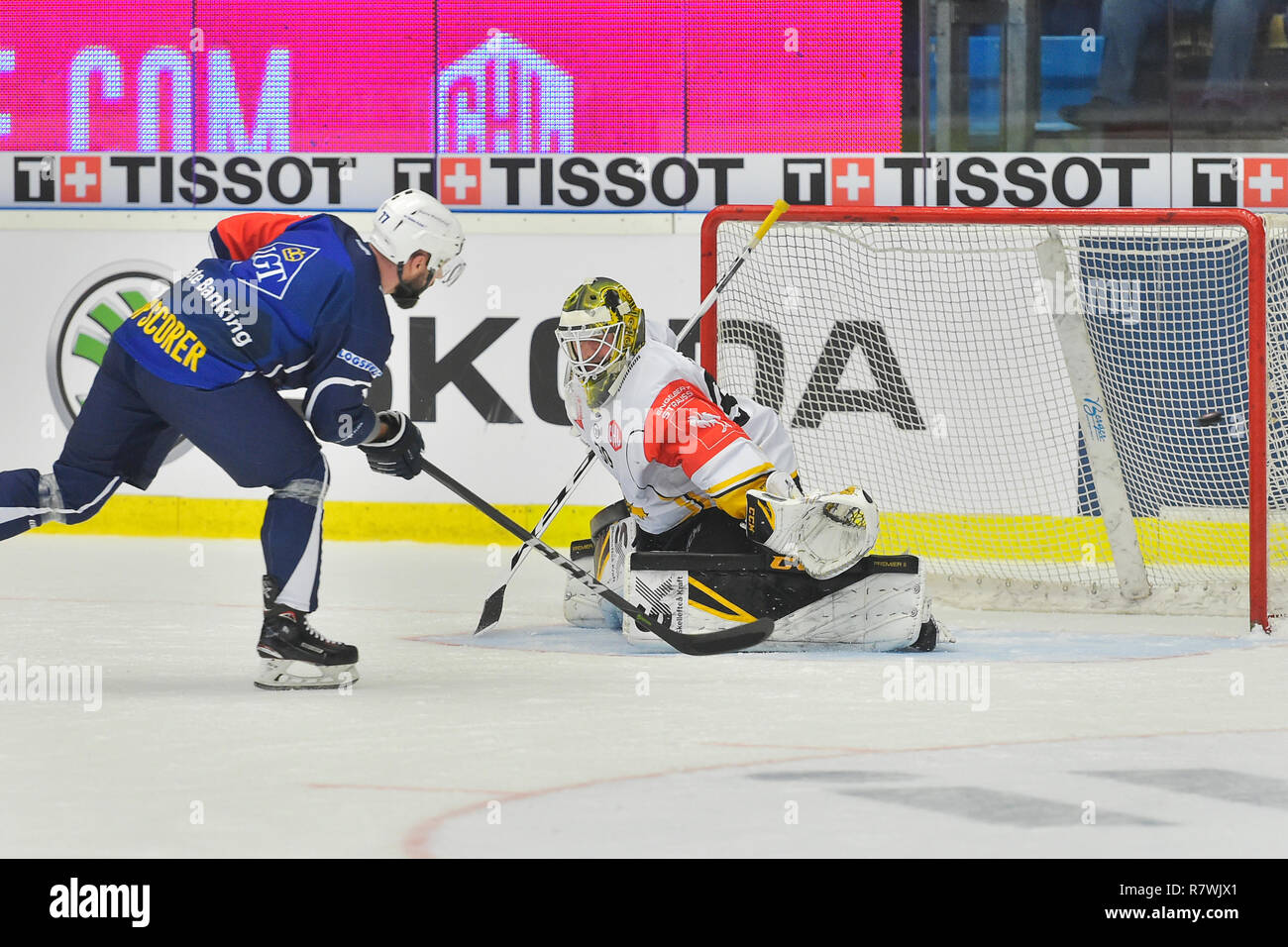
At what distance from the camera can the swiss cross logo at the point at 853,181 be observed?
22.1 feet

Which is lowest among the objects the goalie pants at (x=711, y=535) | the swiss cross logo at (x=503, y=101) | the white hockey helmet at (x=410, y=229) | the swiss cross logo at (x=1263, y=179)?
the goalie pants at (x=711, y=535)

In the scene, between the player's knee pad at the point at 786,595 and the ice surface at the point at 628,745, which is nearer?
the ice surface at the point at 628,745

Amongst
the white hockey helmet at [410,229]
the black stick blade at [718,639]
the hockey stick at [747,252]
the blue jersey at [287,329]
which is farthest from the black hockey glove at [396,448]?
the hockey stick at [747,252]

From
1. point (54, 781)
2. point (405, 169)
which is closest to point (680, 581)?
point (54, 781)

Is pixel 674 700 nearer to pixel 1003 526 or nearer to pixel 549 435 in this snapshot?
pixel 1003 526

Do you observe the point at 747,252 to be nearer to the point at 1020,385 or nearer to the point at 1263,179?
the point at 1020,385

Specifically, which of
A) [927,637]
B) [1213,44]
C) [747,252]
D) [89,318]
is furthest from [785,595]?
[89,318]

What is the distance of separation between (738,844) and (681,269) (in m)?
4.30

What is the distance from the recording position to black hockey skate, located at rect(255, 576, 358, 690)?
390 centimetres

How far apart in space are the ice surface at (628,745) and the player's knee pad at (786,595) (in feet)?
0.31

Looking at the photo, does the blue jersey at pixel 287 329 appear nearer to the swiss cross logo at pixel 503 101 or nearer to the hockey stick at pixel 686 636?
the hockey stick at pixel 686 636

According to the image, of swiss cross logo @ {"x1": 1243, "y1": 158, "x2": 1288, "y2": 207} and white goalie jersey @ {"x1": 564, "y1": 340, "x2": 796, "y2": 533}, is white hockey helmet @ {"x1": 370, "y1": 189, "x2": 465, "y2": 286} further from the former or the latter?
swiss cross logo @ {"x1": 1243, "y1": 158, "x2": 1288, "y2": 207}

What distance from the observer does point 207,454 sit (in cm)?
387

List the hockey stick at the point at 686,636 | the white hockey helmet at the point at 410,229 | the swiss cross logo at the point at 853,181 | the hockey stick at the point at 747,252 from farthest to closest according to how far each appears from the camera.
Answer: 1. the swiss cross logo at the point at 853,181
2. the hockey stick at the point at 747,252
3. the hockey stick at the point at 686,636
4. the white hockey helmet at the point at 410,229
